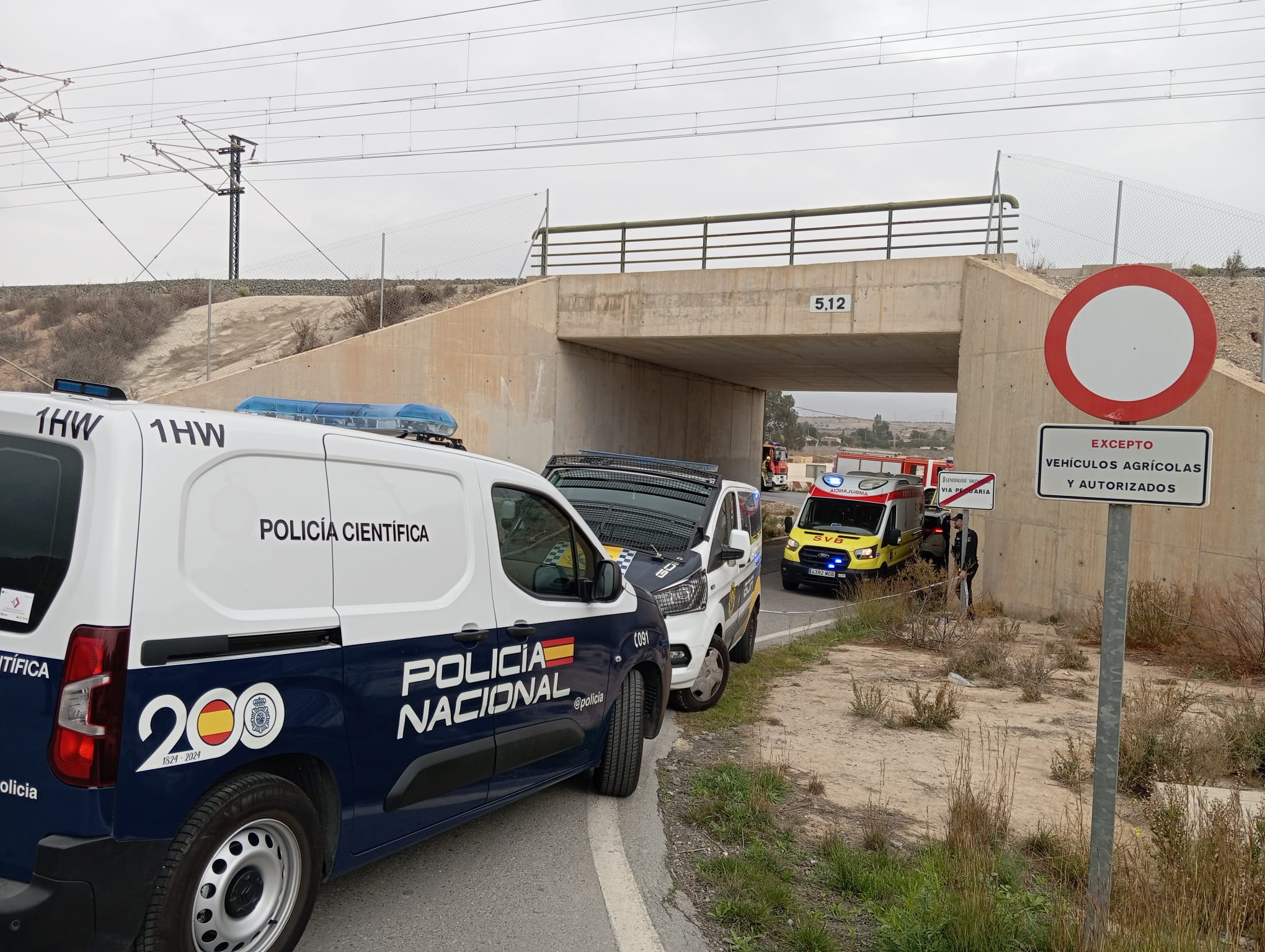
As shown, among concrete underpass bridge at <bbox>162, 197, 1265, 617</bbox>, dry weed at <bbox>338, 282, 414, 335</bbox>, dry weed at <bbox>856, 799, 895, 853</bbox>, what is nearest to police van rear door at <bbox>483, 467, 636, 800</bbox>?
dry weed at <bbox>856, 799, 895, 853</bbox>

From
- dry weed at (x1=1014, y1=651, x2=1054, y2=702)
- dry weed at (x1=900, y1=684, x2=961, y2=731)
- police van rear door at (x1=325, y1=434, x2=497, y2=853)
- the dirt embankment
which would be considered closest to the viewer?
police van rear door at (x1=325, y1=434, x2=497, y2=853)

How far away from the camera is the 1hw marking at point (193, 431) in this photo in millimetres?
2943

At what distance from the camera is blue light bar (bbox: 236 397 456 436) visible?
500 cm

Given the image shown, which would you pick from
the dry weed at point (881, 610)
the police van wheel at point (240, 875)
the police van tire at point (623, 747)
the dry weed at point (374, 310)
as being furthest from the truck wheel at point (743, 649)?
the dry weed at point (374, 310)

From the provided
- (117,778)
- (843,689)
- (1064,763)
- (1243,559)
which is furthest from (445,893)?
(1243,559)

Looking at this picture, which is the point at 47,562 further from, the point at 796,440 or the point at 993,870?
the point at 796,440

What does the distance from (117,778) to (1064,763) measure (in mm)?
5535

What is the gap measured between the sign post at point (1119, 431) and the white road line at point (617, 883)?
68.2 inches

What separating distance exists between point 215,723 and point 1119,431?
3545mm

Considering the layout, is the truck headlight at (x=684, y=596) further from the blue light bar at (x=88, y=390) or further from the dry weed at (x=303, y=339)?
the dry weed at (x=303, y=339)

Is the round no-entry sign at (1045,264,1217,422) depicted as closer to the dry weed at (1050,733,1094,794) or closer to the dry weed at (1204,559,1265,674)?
the dry weed at (1050,733,1094,794)

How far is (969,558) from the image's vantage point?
584 inches

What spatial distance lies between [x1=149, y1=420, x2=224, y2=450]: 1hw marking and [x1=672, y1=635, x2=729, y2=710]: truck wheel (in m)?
5.00

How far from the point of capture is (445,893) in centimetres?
411
